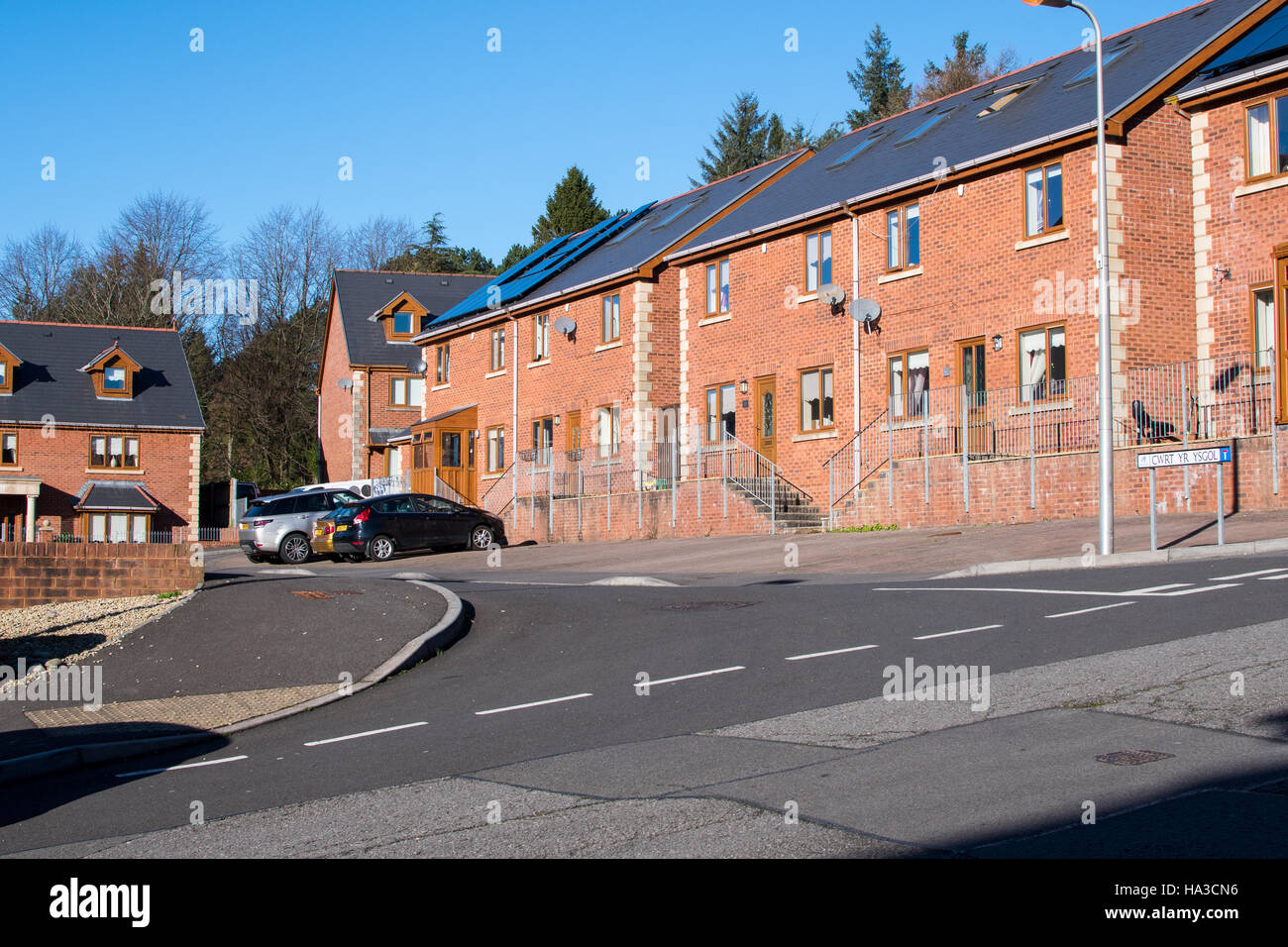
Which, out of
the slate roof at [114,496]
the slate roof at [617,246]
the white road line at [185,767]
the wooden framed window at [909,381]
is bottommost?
the white road line at [185,767]

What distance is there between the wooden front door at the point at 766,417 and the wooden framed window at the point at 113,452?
34.2 metres

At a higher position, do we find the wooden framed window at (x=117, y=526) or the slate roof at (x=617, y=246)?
the slate roof at (x=617, y=246)

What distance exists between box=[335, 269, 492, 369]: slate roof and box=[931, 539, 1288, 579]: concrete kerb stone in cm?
4366

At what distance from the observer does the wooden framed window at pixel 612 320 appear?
37094 millimetres

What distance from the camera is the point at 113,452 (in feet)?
182

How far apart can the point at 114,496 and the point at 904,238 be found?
3853cm

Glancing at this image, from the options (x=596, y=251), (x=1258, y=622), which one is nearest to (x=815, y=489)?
(x=596, y=251)

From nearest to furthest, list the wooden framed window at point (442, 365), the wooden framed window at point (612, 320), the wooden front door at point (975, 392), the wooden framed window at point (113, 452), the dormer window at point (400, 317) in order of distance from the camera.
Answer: the wooden front door at point (975, 392), the wooden framed window at point (612, 320), the wooden framed window at point (442, 365), the wooden framed window at point (113, 452), the dormer window at point (400, 317)

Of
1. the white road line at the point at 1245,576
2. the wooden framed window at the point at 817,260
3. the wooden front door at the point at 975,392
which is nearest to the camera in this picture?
the white road line at the point at 1245,576

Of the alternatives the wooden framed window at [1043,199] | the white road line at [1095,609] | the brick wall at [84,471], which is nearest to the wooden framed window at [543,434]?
the wooden framed window at [1043,199]

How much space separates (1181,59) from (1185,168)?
2.05m

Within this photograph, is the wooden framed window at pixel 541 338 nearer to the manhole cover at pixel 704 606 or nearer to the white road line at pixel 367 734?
the manhole cover at pixel 704 606

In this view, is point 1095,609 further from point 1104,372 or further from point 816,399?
point 816,399

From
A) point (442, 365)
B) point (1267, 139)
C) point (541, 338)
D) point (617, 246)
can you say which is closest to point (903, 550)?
point (1267, 139)
